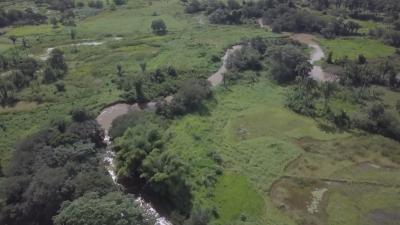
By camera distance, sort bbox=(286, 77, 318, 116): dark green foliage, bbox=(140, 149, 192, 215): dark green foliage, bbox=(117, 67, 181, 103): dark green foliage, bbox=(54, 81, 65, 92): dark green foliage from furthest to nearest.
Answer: bbox=(54, 81, 65, 92): dark green foliage < bbox=(117, 67, 181, 103): dark green foliage < bbox=(286, 77, 318, 116): dark green foliage < bbox=(140, 149, 192, 215): dark green foliage

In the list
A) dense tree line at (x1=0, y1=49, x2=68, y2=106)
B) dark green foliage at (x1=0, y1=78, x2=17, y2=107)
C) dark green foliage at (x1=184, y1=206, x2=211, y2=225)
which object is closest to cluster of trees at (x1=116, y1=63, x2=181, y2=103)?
dense tree line at (x1=0, y1=49, x2=68, y2=106)

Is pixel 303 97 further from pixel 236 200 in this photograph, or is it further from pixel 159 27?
pixel 159 27

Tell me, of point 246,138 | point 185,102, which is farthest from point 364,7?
point 246,138

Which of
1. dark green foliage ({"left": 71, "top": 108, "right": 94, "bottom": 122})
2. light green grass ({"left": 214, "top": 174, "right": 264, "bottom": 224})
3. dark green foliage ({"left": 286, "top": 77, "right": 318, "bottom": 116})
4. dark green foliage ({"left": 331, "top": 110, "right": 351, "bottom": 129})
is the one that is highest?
dark green foliage ({"left": 71, "top": 108, "right": 94, "bottom": 122})

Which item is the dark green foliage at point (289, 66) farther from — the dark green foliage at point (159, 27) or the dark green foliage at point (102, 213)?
the dark green foliage at point (102, 213)

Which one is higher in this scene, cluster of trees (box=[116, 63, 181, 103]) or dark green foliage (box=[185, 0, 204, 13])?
dark green foliage (box=[185, 0, 204, 13])

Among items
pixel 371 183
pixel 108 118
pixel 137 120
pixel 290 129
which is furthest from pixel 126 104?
pixel 371 183

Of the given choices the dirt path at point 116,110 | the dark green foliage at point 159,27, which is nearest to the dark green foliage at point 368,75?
the dirt path at point 116,110

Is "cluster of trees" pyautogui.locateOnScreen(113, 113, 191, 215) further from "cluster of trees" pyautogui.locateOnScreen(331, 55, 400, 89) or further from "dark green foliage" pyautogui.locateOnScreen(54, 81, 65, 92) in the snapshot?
"cluster of trees" pyautogui.locateOnScreen(331, 55, 400, 89)
